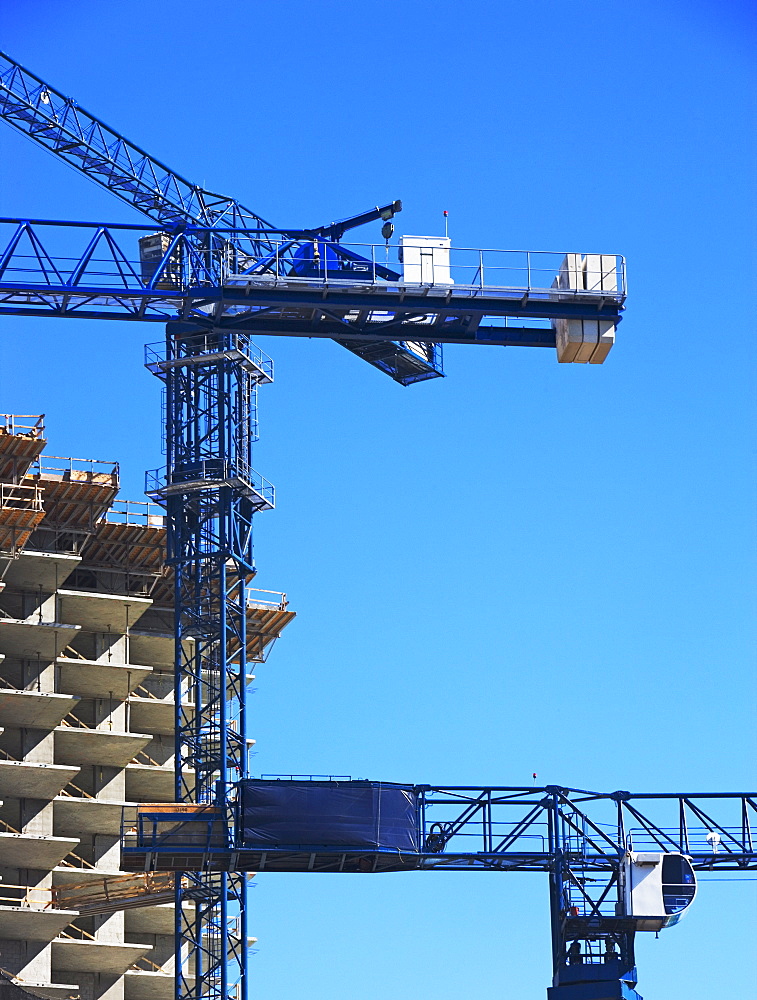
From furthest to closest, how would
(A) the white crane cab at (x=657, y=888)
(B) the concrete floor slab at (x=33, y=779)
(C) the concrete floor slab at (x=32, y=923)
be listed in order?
(B) the concrete floor slab at (x=33, y=779) → (C) the concrete floor slab at (x=32, y=923) → (A) the white crane cab at (x=657, y=888)

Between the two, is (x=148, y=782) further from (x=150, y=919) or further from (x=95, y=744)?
(x=150, y=919)

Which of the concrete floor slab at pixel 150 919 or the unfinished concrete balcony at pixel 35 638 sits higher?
the unfinished concrete balcony at pixel 35 638

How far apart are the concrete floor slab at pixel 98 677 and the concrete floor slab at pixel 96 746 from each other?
1871 mm

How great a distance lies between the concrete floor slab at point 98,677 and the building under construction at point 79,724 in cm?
6

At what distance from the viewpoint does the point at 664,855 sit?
7181 centimetres

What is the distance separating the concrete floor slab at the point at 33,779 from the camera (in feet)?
308

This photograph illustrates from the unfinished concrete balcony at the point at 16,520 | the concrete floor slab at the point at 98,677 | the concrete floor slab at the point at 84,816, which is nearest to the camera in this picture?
the unfinished concrete balcony at the point at 16,520

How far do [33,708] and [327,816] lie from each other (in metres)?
24.7

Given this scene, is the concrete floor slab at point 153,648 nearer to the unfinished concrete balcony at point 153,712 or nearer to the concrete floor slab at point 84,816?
the unfinished concrete balcony at point 153,712

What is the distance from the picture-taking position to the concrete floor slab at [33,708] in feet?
309

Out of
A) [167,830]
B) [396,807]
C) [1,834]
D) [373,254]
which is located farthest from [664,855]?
[1,834]

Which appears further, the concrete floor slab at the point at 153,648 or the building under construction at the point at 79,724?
the concrete floor slab at the point at 153,648

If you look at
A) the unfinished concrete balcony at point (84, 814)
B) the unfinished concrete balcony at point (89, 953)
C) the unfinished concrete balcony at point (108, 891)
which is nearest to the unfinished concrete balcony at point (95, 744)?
the unfinished concrete balcony at point (84, 814)

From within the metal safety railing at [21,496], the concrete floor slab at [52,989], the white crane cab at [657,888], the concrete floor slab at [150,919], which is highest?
the metal safety railing at [21,496]
